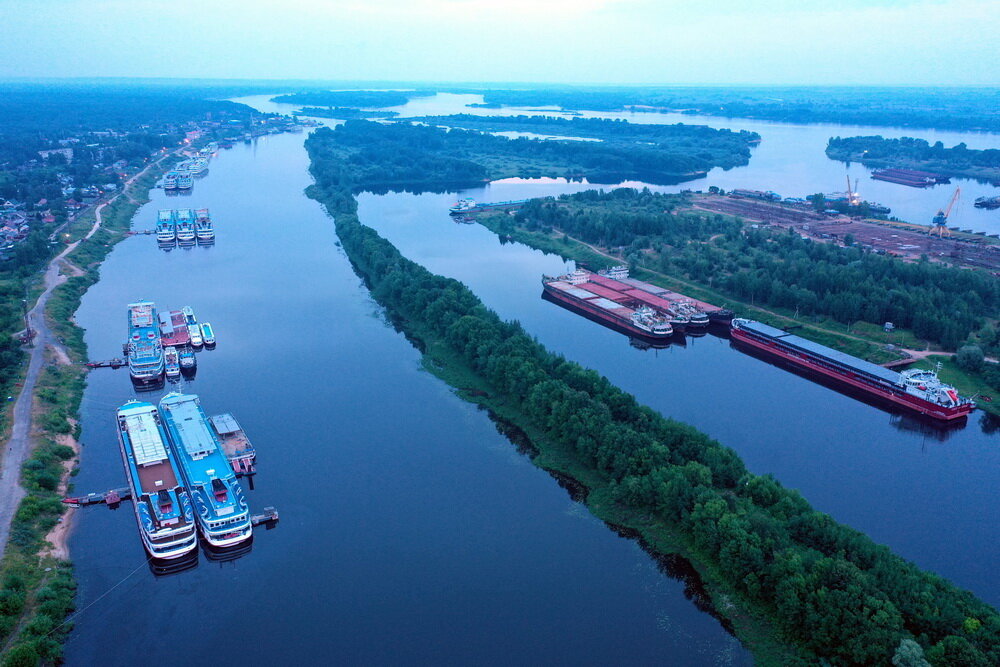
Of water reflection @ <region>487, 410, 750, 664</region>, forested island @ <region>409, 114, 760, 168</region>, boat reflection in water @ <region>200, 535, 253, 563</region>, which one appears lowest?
boat reflection in water @ <region>200, 535, 253, 563</region>

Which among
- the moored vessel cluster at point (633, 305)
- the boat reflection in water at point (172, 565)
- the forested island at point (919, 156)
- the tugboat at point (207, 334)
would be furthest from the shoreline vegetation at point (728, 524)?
the forested island at point (919, 156)

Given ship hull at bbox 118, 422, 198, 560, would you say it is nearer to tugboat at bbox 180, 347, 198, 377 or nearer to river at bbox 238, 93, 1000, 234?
tugboat at bbox 180, 347, 198, 377

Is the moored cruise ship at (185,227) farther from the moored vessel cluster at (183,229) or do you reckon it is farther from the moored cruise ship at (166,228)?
the moored cruise ship at (166,228)

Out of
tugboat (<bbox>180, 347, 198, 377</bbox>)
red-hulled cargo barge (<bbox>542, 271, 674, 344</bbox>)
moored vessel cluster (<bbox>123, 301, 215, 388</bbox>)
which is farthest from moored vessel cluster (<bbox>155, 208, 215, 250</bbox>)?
red-hulled cargo barge (<bbox>542, 271, 674, 344</bbox>)

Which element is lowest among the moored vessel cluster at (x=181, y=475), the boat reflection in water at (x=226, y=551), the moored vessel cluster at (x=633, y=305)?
the boat reflection in water at (x=226, y=551)

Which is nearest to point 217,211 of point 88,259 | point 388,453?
point 88,259

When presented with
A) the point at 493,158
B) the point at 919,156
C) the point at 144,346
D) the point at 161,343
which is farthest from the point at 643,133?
the point at 144,346
